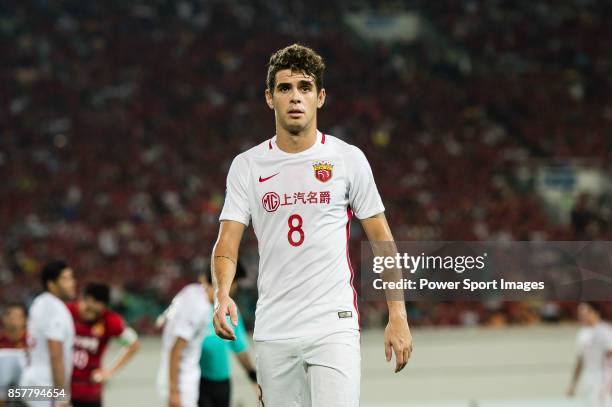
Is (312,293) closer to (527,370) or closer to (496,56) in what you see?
(527,370)

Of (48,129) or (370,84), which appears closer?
(48,129)

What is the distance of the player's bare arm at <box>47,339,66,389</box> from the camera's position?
6203mm

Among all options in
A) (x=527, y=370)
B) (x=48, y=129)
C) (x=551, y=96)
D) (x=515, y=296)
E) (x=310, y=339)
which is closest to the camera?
(x=310, y=339)

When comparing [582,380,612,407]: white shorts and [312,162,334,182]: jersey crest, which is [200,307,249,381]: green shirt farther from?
[582,380,612,407]: white shorts

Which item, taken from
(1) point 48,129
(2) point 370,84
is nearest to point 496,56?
(2) point 370,84

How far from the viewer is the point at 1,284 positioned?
16.5 meters

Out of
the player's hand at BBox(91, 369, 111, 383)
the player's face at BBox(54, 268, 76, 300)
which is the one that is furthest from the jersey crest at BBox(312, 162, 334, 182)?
the player's hand at BBox(91, 369, 111, 383)

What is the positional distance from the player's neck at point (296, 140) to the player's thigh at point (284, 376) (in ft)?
2.47

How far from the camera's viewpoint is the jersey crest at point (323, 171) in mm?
3480

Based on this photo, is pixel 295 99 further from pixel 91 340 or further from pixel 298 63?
pixel 91 340

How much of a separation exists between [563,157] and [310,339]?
20323 millimetres

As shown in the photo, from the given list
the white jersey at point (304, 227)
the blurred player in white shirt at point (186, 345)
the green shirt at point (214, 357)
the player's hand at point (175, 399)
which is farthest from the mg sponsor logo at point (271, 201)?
the green shirt at point (214, 357)

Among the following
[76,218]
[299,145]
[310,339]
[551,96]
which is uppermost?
[551,96]

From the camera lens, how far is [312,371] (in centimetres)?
335
